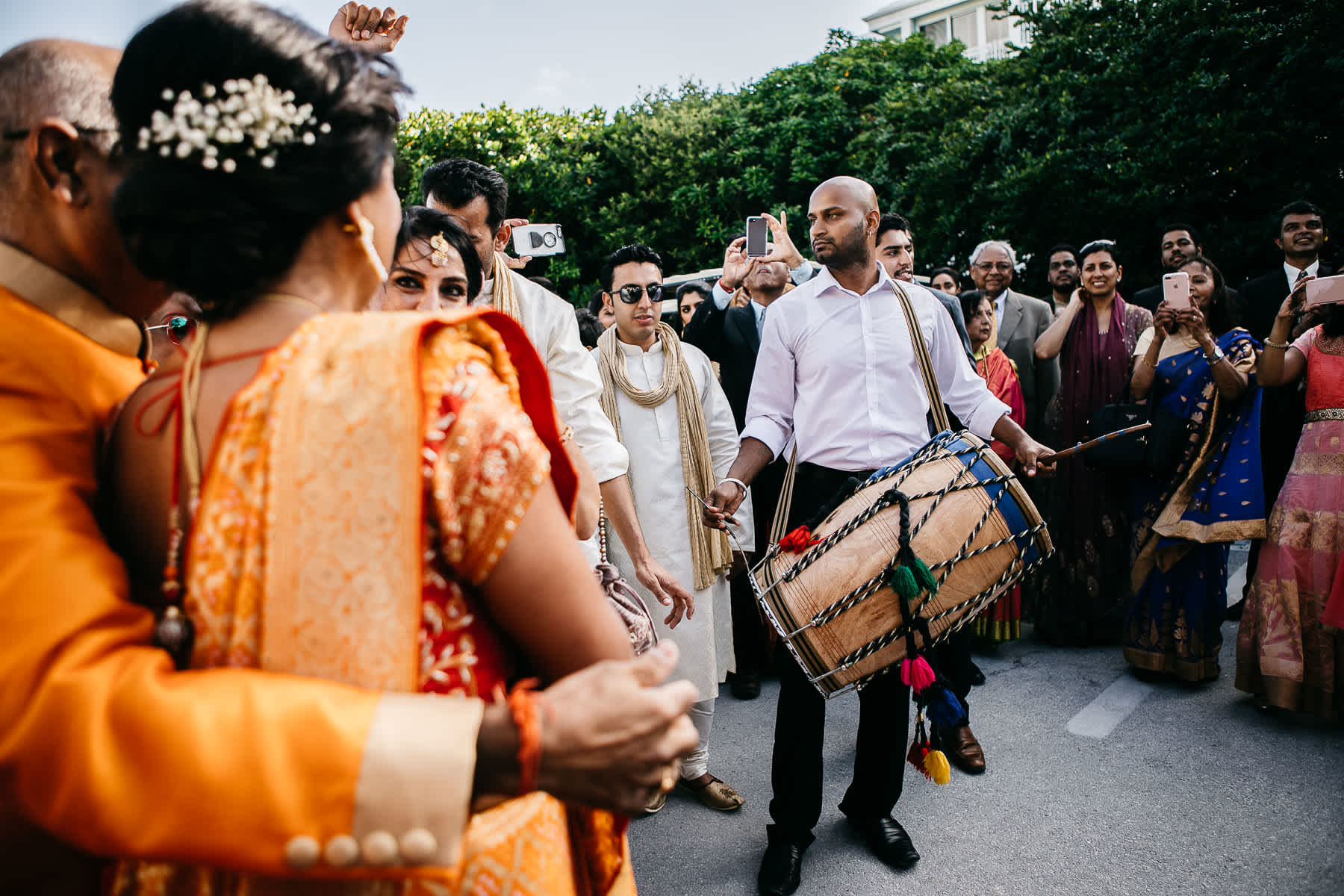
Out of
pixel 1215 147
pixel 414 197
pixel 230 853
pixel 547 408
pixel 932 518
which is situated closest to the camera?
pixel 230 853

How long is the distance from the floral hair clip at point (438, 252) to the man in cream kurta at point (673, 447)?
1570 mm

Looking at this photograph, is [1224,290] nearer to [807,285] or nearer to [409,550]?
[807,285]

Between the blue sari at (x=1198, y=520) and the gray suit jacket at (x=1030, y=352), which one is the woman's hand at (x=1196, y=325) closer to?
the blue sari at (x=1198, y=520)

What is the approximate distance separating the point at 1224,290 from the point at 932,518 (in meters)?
3.50

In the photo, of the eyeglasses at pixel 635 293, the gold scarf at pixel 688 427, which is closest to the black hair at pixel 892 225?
the eyeglasses at pixel 635 293

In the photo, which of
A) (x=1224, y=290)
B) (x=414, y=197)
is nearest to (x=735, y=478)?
(x=1224, y=290)

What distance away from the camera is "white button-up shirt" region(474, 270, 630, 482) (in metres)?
2.75

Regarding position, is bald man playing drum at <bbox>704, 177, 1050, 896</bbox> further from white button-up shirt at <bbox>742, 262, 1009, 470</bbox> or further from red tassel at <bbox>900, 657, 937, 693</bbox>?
red tassel at <bbox>900, 657, 937, 693</bbox>

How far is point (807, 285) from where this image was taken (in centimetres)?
346

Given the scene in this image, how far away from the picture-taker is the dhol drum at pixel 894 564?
2516 millimetres

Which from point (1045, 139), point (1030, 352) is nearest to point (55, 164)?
point (1030, 352)

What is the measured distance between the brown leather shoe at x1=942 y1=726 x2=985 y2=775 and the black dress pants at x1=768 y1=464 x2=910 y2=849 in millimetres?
657

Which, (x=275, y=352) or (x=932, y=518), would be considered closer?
(x=275, y=352)

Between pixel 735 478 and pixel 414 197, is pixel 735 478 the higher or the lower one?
the lower one
